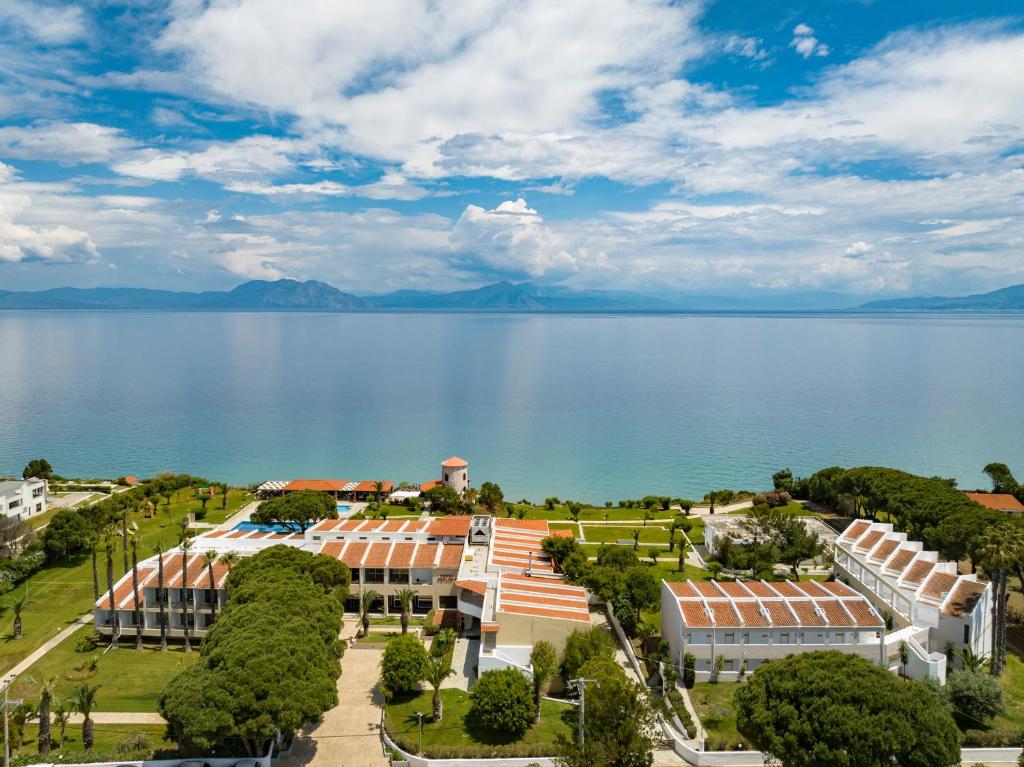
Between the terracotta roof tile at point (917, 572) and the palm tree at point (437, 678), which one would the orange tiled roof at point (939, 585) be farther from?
the palm tree at point (437, 678)

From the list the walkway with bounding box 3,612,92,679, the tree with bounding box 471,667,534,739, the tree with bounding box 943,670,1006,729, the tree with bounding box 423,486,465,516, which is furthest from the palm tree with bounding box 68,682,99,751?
the tree with bounding box 423,486,465,516

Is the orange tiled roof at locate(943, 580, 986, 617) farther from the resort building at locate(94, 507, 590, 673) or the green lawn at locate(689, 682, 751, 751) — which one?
the resort building at locate(94, 507, 590, 673)

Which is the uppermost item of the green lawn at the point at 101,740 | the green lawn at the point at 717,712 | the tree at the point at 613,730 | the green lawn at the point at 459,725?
the tree at the point at 613,730

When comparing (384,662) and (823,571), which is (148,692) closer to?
(384,662)

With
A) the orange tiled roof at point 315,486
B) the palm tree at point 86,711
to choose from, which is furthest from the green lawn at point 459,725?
the orange tiled roof at point 315,486

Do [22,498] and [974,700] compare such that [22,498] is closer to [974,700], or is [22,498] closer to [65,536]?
[65,536]

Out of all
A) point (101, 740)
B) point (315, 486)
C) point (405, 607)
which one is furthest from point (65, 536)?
point (405, 607)

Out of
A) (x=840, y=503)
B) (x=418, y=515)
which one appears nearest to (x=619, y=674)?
(x=418, y=515)
